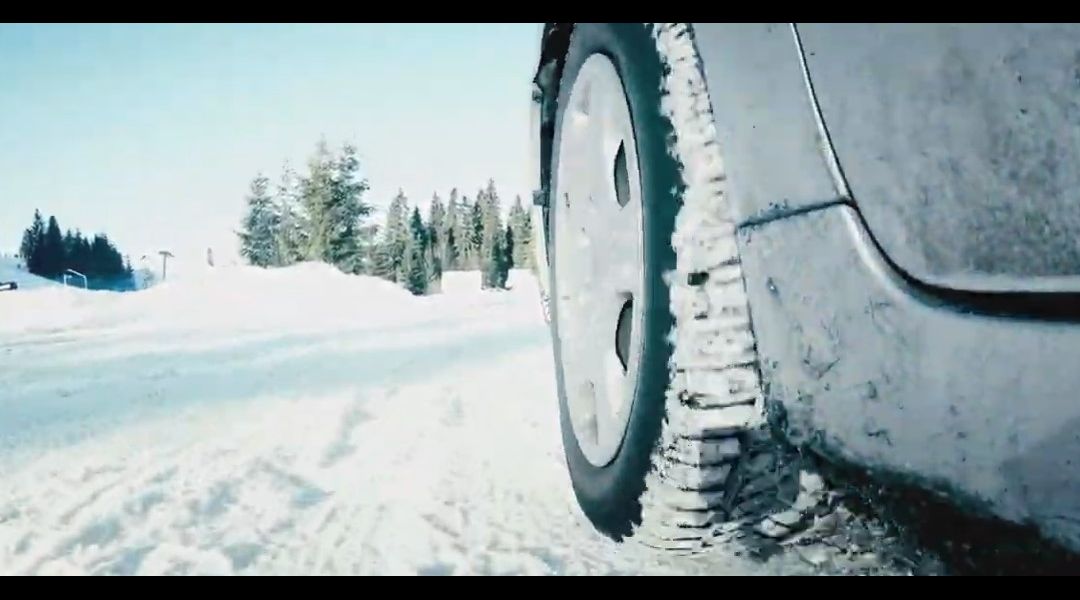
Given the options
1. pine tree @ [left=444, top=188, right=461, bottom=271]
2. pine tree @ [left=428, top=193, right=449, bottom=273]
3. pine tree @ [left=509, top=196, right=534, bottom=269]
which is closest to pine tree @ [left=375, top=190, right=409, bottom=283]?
pine tree @ [left=428, top=193, right=449, bottom=273]

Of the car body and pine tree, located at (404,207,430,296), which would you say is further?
pine tree, located at (404,207,430,296)

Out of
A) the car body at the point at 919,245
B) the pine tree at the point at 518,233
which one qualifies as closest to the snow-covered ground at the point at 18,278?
the pine tree at the point at 518,233

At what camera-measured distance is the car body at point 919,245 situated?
66 cm

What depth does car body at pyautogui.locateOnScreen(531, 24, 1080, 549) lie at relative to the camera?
25.8 inches

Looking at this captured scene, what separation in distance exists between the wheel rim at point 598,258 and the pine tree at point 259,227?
40.8 m

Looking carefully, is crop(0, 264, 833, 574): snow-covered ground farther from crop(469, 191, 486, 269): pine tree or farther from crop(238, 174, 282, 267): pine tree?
crop(469, 191, 486, 269): pine tree

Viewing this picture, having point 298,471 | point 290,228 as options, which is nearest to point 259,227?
point 290,228

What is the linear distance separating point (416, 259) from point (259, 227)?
9.17 m

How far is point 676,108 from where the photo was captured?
3.21 feet

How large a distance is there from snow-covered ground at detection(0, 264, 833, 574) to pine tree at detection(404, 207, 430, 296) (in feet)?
100

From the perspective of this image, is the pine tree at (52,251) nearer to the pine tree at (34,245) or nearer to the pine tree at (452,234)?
the pine tree at (34,245)
